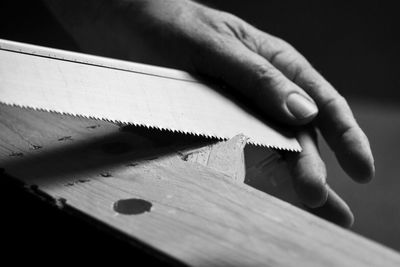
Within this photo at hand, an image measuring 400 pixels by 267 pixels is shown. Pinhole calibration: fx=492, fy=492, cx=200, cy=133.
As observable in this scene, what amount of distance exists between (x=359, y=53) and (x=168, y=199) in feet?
7.45

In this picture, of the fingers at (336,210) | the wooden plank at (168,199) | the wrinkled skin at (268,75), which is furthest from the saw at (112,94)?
the fingers at (336,210)

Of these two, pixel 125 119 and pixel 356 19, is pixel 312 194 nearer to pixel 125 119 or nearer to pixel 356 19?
pixel 125 119

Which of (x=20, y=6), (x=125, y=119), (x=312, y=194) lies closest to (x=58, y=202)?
(x=125, y=119)

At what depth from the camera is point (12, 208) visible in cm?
67

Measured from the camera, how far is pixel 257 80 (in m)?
1.12

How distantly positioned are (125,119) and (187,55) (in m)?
0.50

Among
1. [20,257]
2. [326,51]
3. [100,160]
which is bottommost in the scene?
[326,51]

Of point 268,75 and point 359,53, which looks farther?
point 359,53

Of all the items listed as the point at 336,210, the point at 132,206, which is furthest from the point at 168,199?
the point at 336,210

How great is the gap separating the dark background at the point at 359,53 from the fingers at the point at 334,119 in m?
1.15

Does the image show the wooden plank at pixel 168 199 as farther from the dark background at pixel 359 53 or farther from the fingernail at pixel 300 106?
the dark background at pixel 359 53

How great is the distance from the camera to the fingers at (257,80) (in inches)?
42.7

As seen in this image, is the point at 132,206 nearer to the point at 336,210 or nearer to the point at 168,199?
the point at 168,199

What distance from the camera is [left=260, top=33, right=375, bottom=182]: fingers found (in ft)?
3.96
